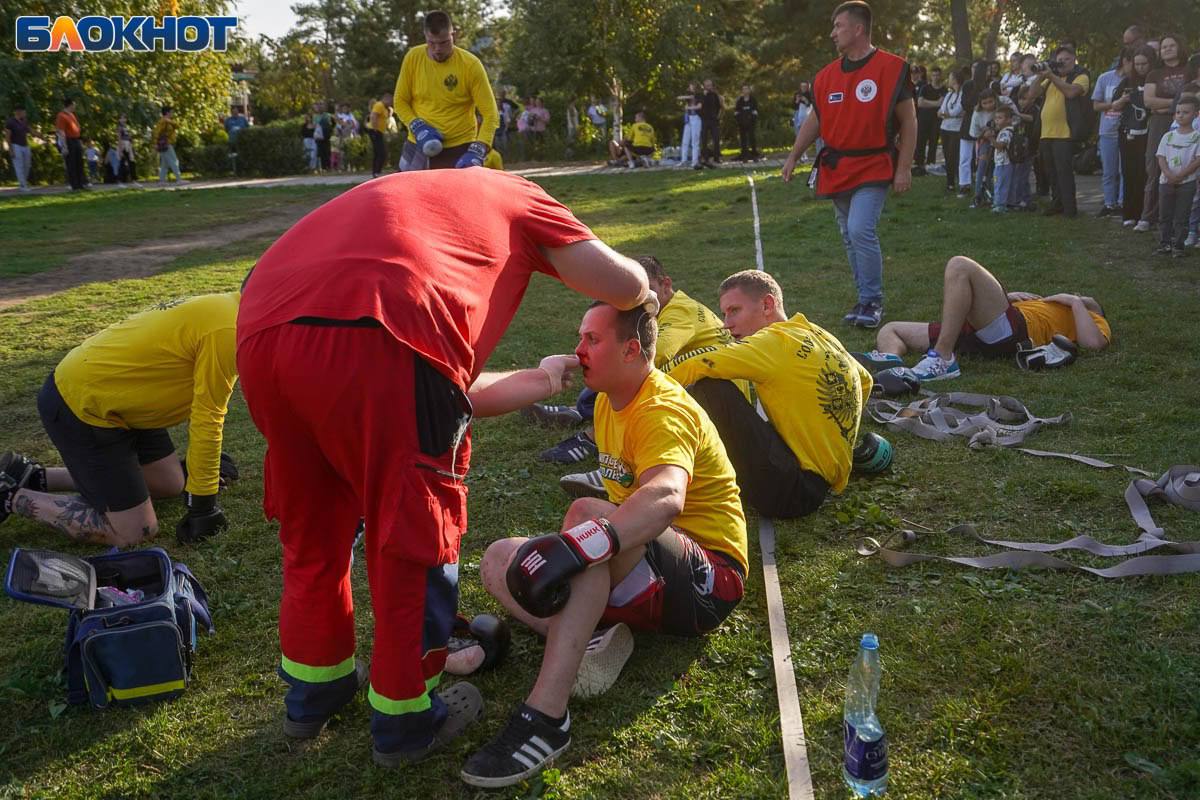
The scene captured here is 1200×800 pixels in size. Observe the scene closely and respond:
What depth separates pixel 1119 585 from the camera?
3.67 metres

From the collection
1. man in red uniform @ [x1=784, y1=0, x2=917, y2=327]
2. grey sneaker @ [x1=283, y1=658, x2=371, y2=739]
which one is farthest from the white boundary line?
man in red uniform @ [x1=784, y1=0, x2=917, y2=327]

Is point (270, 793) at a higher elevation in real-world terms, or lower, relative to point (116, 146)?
lower

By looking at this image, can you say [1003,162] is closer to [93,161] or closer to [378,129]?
[378,129]

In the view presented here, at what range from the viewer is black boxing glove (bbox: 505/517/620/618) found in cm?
262

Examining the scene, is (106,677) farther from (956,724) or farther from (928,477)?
(928,477)

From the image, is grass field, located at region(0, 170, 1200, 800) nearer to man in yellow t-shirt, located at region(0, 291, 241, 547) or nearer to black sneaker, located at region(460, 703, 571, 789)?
black sneaker, located at region(460, 703, 571, 789)

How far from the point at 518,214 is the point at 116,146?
28535 millimetres

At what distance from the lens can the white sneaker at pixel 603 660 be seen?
10.4 ft

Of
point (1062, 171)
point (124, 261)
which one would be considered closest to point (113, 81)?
point (124, 261)

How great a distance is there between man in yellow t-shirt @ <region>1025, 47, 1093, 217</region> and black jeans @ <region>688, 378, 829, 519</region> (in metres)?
10.9

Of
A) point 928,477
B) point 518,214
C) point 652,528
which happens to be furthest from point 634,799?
point 928,477

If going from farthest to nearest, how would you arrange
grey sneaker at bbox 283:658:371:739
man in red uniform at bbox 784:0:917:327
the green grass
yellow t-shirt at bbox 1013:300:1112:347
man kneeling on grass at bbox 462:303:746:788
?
the green grass → man in red uniform at bbox 784:0:917:327 → yellow t-shirt at bbox 1013:300:1112:347 → grey sneaker at bbox 283:658:371:739 → man kneeling on grass at bbox 462:303:746:788

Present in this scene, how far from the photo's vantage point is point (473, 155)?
955cm

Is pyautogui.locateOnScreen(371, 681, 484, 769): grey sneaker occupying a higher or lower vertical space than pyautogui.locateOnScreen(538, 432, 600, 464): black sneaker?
lower
